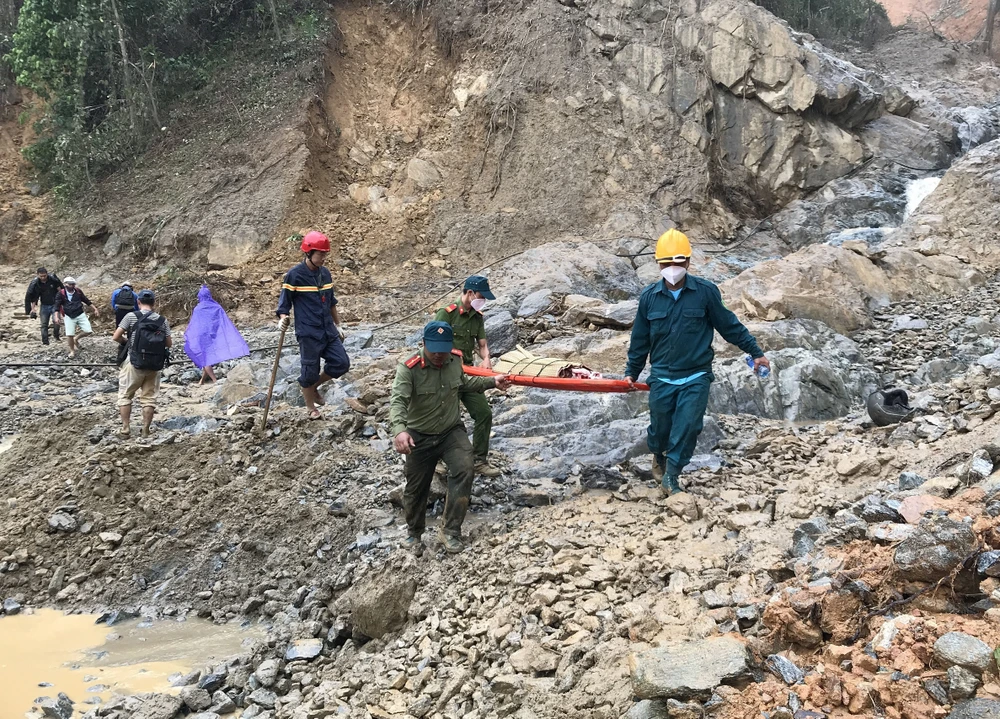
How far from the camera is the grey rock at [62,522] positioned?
6137 mm

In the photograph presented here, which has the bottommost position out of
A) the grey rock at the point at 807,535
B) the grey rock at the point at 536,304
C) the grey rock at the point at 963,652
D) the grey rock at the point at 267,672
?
the grey rock at the point at 267,672

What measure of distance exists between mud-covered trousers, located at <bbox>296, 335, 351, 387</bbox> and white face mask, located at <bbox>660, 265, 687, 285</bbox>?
3.17m

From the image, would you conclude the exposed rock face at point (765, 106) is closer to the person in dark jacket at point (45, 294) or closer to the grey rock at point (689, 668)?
the person in dark jacket at point (45, 294)

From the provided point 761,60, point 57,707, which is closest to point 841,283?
point 761,60

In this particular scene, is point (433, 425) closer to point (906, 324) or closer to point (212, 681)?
point (212, 681)

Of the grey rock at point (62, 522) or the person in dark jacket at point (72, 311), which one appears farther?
the person in dark jacket at point (72, 311)

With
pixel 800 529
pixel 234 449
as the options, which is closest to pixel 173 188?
pixel 234 449

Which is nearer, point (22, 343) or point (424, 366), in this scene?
point (424, 366)

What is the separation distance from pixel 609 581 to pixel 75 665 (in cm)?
334

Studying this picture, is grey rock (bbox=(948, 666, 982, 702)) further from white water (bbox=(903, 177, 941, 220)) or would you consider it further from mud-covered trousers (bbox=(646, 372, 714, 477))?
white water (bbox=(903, 177, 941, 220))

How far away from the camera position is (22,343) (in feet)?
36.7

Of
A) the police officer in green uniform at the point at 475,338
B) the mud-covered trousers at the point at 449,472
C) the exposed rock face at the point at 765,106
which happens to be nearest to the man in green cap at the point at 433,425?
the mud-covered trousers at the point at 449,472

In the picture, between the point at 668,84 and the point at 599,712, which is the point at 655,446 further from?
the point at 668,84

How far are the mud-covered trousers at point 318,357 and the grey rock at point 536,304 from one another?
331 centimetres
